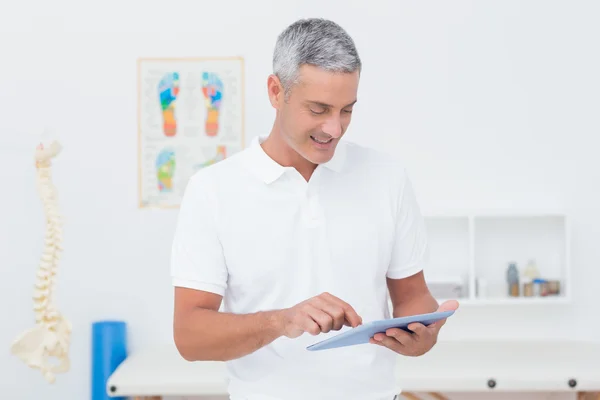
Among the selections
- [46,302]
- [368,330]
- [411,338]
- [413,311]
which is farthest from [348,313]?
[46,302]

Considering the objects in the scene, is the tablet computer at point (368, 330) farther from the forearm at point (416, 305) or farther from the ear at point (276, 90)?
the ear at point (276, 90)

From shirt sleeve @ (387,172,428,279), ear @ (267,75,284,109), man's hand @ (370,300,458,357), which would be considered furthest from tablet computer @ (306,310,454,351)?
ear @ (267,75,284,109)

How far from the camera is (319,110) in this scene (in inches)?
58.4

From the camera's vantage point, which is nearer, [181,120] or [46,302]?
[46,302]

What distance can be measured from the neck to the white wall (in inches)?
62.5

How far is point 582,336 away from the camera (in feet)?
10.4

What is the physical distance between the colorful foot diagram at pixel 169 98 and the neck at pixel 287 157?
1.65 m

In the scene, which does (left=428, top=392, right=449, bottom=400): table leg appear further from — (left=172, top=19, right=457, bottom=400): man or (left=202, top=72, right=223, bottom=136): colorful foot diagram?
(left=172, top=19, right=457, bottom=400): man

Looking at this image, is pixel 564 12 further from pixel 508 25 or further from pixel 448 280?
pixel 448 280

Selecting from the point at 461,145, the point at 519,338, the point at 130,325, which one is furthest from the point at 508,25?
the point at 130,325

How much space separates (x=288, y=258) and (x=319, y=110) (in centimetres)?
27

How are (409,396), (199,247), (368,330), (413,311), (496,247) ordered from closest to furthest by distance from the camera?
(368,330)
(199,247)
(413,311)
(409,396)
(496,247)

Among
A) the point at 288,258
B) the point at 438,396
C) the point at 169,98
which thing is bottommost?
the point at 438,396

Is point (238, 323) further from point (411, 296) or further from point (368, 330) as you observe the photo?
→ point (411, 296)
